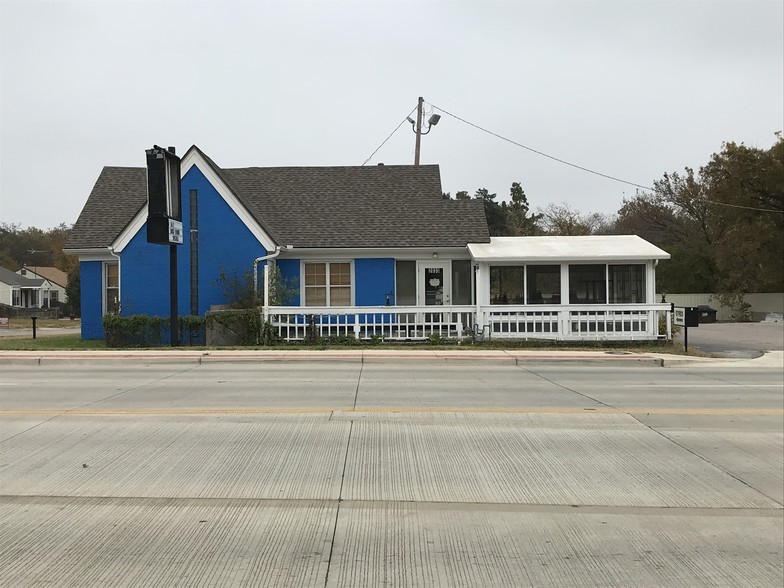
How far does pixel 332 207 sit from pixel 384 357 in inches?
378

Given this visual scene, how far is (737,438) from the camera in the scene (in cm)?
822

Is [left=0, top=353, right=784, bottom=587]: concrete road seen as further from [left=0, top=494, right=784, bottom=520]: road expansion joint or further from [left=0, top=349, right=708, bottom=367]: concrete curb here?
[left=0, top=349, right=708, bottom=367]: concrete curb

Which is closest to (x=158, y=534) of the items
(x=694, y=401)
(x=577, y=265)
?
(x=694, y=401)

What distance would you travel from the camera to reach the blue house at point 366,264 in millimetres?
20797

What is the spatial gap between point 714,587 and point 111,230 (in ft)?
74.7

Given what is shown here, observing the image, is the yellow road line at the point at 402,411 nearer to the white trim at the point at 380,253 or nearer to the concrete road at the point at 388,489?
the concrete road at the point at 388,489

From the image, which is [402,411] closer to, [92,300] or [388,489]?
[388,489]

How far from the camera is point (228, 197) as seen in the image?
2194cm

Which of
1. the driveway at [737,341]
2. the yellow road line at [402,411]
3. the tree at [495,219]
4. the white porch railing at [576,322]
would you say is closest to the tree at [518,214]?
the tree at [495,219]

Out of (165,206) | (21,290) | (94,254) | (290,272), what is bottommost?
Result: (21,290)

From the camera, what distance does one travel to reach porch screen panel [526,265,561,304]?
74.6ft

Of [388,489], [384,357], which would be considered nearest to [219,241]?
[384,357]

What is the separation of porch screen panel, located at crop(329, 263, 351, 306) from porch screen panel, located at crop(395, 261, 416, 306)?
1769 mm

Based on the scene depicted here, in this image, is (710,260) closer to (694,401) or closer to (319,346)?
(319,346)
